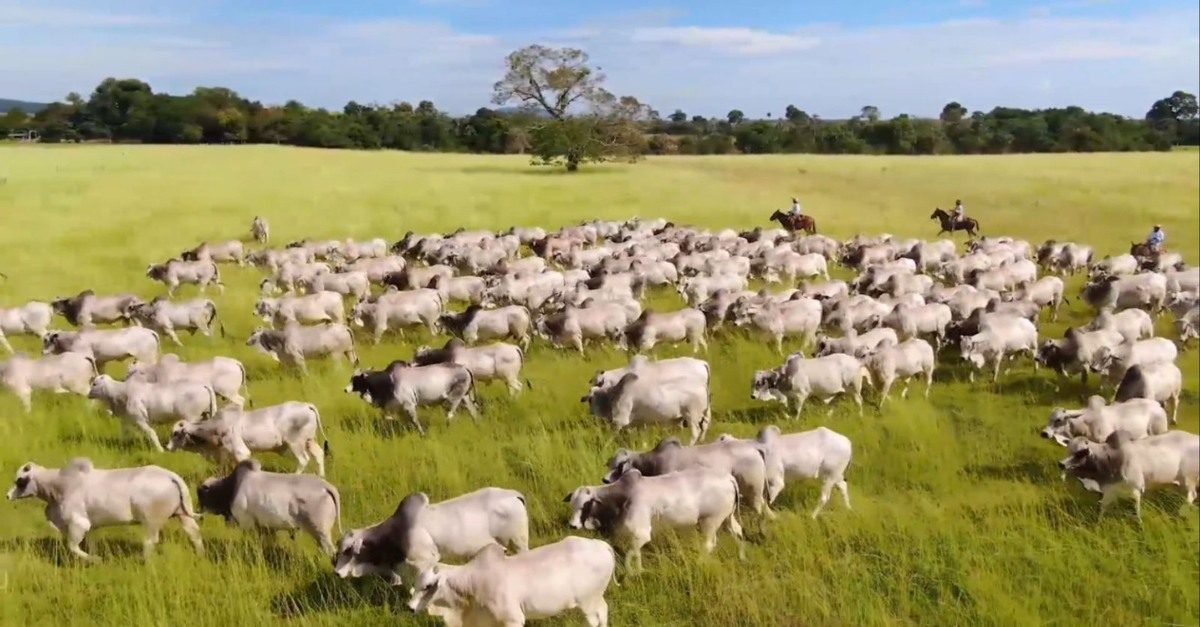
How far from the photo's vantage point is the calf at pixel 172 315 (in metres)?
15.7

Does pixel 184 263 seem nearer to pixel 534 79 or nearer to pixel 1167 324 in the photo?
pixel 534 79

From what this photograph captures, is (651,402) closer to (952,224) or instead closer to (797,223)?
(952,224)

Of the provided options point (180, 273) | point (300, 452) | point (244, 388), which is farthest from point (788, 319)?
point (180, 273)

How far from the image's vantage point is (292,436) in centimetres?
979

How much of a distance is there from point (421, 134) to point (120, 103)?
3.59 metres

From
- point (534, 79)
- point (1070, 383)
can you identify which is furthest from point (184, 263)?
point (1070, 383)

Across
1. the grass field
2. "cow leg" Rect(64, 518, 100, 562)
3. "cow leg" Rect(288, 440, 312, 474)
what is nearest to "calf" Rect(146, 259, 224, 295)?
the grass field

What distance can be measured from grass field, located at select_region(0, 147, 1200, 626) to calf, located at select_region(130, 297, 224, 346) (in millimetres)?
400

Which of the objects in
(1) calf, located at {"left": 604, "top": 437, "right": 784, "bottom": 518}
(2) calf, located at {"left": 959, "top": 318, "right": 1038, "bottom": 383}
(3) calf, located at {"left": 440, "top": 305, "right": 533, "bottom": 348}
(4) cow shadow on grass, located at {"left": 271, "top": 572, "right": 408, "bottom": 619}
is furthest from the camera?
(3) calf, located at {"left": 440, "top": 305, "right": 533, "bottom": 348}

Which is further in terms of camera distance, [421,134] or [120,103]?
[421,134]

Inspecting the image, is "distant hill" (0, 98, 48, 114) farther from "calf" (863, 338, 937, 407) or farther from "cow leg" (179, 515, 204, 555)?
"calf" (863, 338, 937, 407)

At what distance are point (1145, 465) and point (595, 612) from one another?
529 centimetres

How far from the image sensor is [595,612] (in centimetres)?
650

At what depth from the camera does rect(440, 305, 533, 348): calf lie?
599 inches
